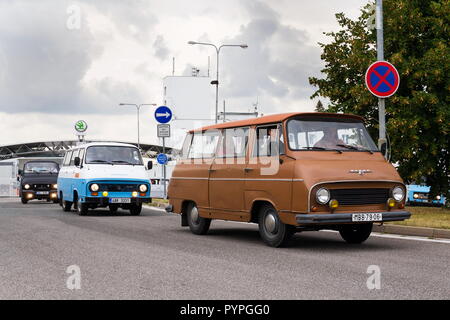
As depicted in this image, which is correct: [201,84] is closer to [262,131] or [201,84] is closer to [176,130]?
[176,130]

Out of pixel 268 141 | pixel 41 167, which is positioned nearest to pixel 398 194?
pixel 268 141

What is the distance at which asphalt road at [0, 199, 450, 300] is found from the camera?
696 cm

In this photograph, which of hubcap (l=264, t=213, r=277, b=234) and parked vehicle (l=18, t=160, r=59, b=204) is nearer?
hubcap (l=264, t=213, r=277, b=234)

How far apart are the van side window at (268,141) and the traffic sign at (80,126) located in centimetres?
3050

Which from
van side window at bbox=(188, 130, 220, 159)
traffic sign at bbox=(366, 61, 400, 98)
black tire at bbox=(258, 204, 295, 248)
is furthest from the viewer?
traffic sign at bbox=(366, 61, 400, 98)

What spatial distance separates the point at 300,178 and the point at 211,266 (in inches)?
88.9

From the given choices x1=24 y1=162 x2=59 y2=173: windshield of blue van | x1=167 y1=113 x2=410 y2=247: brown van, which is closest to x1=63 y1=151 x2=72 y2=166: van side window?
x1=24 y1=162 x2=59 y2=173: windshield of blue van

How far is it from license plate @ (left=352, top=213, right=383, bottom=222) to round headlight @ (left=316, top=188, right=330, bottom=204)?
50 centimetres

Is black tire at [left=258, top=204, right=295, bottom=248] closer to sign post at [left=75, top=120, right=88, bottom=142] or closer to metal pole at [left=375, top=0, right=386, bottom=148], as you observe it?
metal pole at [left=375, top=0, right=386, bottom=148]

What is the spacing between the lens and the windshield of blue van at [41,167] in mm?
31531

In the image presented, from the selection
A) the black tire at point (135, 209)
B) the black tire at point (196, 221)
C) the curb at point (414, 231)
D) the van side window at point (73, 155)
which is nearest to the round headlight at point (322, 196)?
the curb at point (414, 231)

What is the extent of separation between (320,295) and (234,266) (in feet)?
7.45

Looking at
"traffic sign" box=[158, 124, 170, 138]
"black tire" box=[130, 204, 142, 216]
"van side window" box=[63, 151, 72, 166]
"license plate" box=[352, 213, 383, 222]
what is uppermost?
"traffic sign" box=[158, 124, 170, 138]
